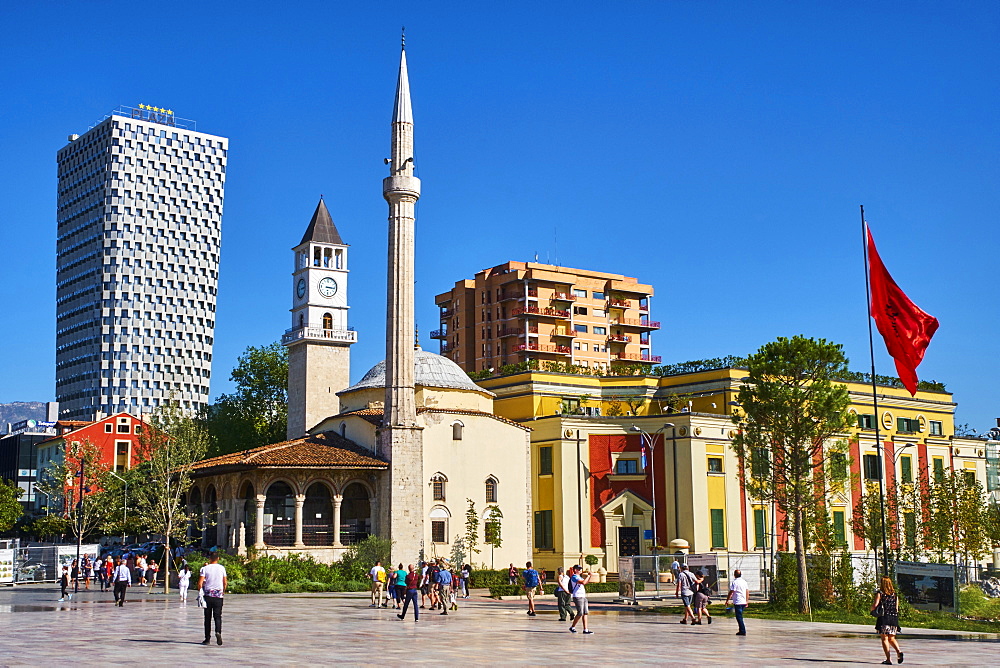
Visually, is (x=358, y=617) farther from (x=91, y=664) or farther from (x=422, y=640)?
(x=91, y=664)

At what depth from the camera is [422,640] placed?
2439cm

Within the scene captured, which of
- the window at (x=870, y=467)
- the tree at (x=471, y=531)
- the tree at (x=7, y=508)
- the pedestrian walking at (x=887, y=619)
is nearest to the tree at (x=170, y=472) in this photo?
the tree at (x=471, y=531)

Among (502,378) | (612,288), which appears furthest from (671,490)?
(612,288)

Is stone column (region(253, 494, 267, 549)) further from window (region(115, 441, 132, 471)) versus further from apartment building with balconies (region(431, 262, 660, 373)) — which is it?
apartment building with balconies (region(431, 262, 660, 373))

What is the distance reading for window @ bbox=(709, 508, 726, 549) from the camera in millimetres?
56781

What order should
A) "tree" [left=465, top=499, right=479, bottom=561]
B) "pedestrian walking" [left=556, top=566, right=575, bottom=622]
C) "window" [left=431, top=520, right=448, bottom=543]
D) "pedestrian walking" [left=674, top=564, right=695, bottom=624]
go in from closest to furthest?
"pedestrian walking" [left=556, top=566, right=575, bottom=622] → "pedestrian walking" [left=674, top=564, right=695, bottom=624] → "window" [left=431, top=520, right=448, bottom=543] → "tree" [left=465, top=499, right=479, bottom=561]

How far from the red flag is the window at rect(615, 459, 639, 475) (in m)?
24.4

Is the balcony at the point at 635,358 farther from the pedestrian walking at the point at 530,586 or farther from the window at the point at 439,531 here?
the pedestrian walking at the point at 530,586

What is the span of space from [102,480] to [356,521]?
68.1 feet

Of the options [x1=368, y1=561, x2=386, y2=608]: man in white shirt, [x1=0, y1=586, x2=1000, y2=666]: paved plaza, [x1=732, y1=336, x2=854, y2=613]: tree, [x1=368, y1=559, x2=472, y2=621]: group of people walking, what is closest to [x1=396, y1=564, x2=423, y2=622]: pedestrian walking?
[x1=368, y1=559, x2=472, y2=621]: group of people walking

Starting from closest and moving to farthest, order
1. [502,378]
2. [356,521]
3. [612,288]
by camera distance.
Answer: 1. [356,521]
2. [502,378]
3. [612,288]

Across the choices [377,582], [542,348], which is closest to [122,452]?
[542,348]

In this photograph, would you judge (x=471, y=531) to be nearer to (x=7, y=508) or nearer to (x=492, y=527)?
(x=492, y=527)

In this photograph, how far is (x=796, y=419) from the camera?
115 ft
